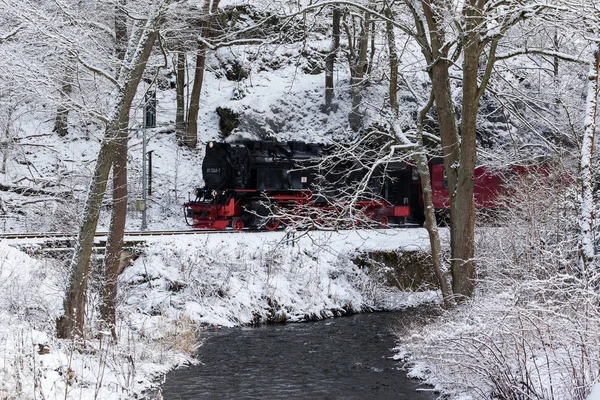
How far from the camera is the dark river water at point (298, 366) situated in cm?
1012

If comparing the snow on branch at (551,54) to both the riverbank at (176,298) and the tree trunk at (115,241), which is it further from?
the tree trunk at (115,241)

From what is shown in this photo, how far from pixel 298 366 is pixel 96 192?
4712mm

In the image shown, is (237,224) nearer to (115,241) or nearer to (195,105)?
(115,241)

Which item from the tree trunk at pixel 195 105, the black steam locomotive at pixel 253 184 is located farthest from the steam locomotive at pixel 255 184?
the tree trunk at pixel 195 105

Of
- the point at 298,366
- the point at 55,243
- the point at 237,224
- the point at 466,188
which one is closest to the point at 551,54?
the point at 466,188

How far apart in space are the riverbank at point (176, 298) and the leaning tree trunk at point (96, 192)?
0.25 metres

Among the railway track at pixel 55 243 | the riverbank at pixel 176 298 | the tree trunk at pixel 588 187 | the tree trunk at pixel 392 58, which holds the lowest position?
the riverbank at pixel 176 298

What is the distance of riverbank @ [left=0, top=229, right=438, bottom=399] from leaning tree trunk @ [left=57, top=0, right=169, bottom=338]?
253mm

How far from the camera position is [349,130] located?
29.9 meters

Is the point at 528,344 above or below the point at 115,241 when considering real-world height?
below

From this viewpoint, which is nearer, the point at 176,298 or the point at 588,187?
the point at 588,187

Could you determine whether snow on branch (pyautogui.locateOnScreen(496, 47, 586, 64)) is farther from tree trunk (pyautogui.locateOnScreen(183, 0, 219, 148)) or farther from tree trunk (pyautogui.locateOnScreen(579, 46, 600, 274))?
tree trunk (pyautogui.locateOnScreen(183, 0, 219, 148))

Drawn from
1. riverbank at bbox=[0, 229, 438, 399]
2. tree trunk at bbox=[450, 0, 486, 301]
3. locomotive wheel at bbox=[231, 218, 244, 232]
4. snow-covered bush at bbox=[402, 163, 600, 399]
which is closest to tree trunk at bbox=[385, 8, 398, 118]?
tree trunk at bbox=[450, 0, 486, 301]

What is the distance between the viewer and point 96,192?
10227mm
